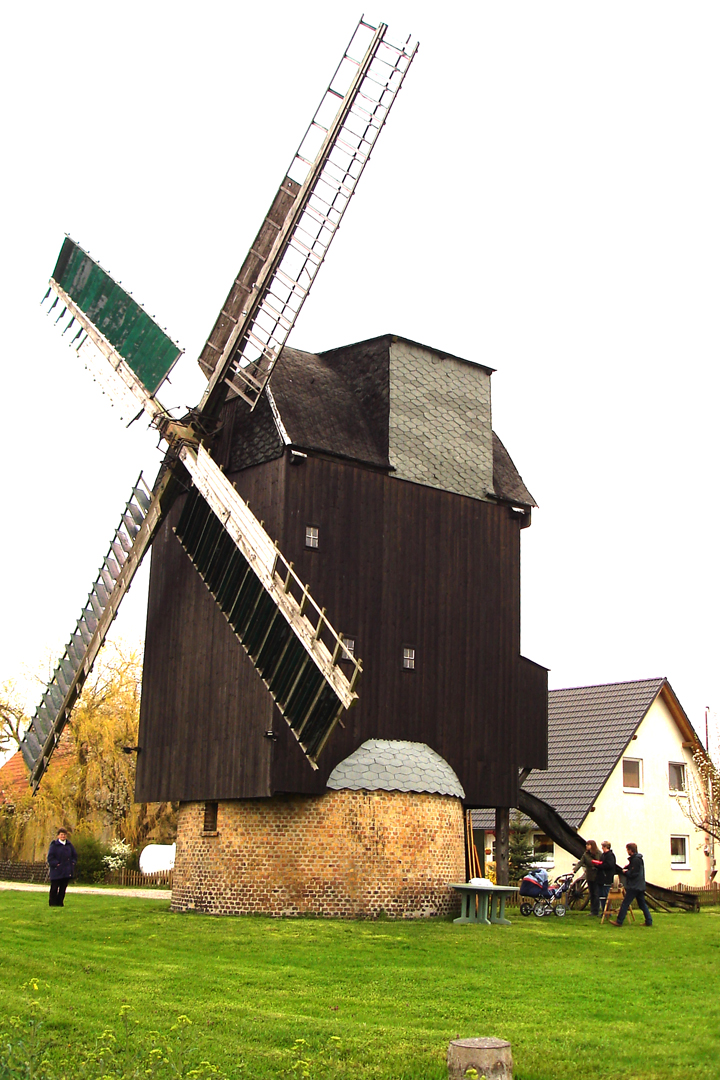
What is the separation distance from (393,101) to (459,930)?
50.1ft

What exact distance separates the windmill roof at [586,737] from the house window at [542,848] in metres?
1.33

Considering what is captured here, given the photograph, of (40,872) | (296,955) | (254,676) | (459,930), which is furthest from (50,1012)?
(40,872)

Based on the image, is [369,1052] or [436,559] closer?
[369,1052]

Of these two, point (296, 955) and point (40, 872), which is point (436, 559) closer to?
point (296, 955)

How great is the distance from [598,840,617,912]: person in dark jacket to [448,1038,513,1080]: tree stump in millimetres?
15400

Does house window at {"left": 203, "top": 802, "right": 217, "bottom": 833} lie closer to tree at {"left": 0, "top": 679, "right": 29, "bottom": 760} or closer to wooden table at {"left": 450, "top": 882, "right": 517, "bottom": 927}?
wooden table at {"left": 450, "top": 882, "right": 517, "bottom": 927}

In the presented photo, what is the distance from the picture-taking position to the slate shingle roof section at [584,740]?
32.1 meters

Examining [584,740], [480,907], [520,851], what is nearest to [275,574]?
[480,907]

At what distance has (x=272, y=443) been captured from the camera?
74.9ft

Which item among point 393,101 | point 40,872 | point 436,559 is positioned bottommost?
point 40,872

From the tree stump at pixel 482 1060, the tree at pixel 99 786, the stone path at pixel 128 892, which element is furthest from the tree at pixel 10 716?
the tree stump at pixel 482 1060

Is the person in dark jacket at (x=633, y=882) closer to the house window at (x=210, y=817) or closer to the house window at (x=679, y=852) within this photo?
the house window at (x=210, y=817)

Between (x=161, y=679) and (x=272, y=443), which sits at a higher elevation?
(x=272, y=443)

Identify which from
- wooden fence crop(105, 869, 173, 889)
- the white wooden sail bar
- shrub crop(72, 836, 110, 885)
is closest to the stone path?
wooden fence crop(105, 869, 173, 889)
